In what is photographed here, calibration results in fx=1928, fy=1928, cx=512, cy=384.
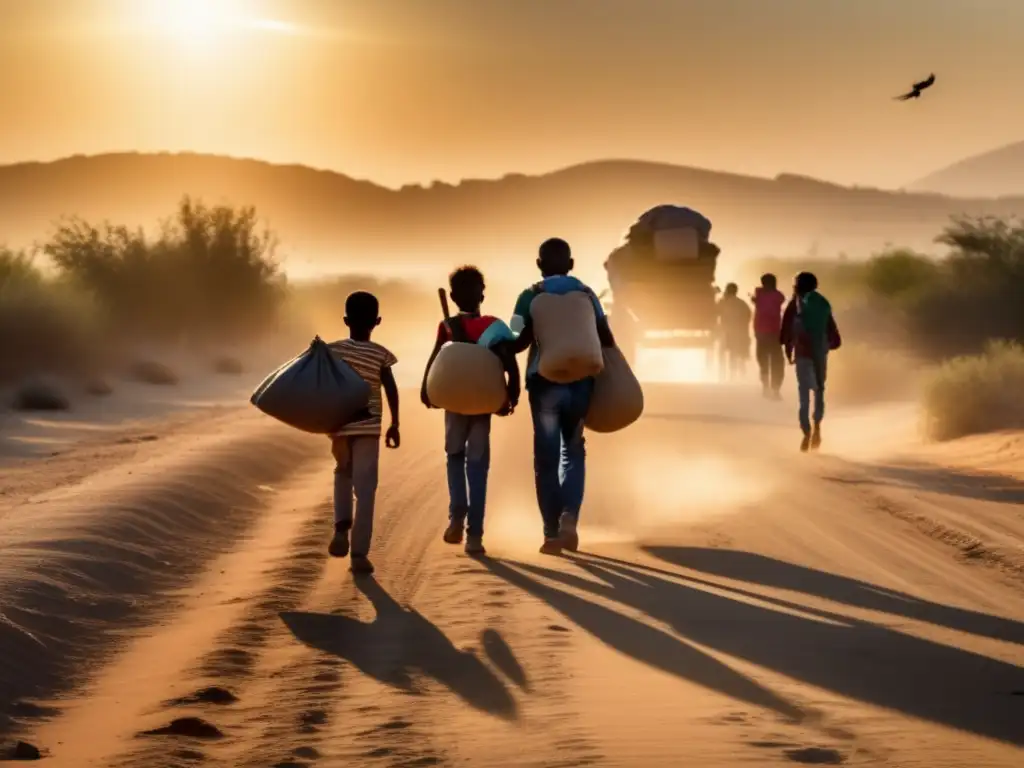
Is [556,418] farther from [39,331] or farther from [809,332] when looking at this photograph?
[39,331]

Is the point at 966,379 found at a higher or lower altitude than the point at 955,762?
higher

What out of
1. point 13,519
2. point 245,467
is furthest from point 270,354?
point 13,519

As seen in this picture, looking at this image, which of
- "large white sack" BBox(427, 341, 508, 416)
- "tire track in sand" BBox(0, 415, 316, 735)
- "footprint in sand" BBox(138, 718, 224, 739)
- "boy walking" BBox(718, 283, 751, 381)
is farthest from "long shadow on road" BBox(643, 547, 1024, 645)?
"boy walking" BBox(718, 283, 751, 381)

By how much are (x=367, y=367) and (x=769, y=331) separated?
18765mm

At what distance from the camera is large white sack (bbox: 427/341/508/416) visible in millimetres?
12539

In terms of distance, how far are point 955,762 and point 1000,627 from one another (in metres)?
3.15

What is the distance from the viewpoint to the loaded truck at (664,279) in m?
39.6

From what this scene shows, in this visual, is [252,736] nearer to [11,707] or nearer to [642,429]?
[11,707]

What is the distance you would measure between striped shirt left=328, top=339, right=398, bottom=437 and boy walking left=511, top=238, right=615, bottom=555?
1.07 m

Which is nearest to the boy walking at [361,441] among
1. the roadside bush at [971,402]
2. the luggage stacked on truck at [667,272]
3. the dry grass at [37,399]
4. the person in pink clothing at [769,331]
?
the roadside bush at [971,402]

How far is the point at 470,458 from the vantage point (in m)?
12.9

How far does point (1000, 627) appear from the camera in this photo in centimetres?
1007

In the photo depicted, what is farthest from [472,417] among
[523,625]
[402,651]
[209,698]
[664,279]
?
[664,279]

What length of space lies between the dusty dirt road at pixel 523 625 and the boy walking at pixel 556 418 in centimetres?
40
